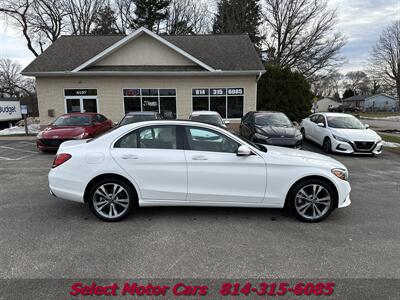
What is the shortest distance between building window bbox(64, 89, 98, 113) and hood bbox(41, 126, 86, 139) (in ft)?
21.8

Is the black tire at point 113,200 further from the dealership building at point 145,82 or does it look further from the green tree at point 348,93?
the green tree at point 348,93

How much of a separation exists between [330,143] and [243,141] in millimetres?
7221

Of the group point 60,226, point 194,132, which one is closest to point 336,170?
point 194,132

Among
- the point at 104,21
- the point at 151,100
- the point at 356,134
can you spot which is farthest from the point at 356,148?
the point at 104,21

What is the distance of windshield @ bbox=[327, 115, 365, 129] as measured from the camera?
1009 centimetres

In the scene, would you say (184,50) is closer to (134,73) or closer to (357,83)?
(134,73)

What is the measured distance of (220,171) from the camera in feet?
12.5

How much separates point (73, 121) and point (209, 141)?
850 centimetres

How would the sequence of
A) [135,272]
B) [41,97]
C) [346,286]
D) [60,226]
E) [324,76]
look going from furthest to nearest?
[324,76], [41,97], [60,226], [135,272], [346,286]

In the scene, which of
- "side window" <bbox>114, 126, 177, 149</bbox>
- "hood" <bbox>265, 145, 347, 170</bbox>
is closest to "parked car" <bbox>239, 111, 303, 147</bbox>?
"hood" <bbox>265, 145, 347, 170</bbox>

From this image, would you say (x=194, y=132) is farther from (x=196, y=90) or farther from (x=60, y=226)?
(x=196, y=90)

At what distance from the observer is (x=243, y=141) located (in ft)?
13.1

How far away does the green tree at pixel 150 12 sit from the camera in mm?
30672

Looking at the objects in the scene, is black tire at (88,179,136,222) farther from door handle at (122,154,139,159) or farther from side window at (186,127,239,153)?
side window at (186,127,239,153)
